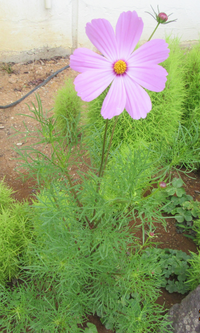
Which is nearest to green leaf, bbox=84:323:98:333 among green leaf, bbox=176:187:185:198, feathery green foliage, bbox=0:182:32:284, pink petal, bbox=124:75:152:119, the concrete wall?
feathery green foliage, bbox=0:182:32:284

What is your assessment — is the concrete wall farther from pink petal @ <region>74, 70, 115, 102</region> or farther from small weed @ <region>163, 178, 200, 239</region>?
pink petal @ <region>74, 70, 115, 102</region>

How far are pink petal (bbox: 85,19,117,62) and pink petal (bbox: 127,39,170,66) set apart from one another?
4 centimetres

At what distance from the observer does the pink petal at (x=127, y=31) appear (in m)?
0.42

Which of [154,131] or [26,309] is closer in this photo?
[26,309]

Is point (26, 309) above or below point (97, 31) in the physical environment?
below

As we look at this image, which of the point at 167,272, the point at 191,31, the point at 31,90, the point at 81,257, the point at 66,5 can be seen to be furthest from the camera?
the point at 191,31

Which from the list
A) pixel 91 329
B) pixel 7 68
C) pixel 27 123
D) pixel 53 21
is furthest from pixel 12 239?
pixel 53 21

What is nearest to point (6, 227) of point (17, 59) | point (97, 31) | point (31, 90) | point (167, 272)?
point (167, 272)

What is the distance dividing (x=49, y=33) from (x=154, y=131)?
1.57 meters

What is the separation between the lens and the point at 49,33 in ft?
7.74

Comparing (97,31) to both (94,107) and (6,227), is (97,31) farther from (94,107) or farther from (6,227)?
(94,107)

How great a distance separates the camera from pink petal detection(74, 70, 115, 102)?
15.9 inches

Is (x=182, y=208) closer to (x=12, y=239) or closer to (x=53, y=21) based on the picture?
(x=12, y=239)

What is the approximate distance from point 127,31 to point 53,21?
7.18 ft
